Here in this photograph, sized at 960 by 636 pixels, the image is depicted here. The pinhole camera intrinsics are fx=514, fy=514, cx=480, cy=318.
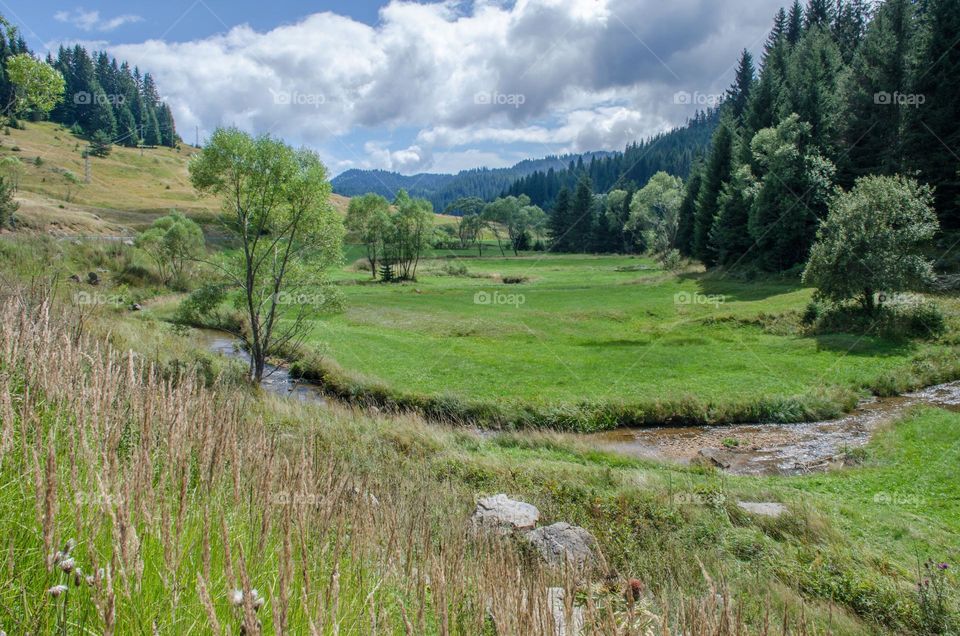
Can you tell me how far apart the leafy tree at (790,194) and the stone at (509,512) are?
170 ft

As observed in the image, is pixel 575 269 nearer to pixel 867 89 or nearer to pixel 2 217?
pixel 867 89

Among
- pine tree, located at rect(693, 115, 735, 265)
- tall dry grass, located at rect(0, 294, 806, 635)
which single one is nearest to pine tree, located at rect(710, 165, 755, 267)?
pine tree, located at rect(693, 115, 735, 265)

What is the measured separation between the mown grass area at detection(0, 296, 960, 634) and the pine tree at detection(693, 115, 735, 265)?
187 ft

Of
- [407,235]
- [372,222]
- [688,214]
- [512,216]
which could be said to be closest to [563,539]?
[407,235]

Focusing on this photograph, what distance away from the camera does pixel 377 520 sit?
4508mm

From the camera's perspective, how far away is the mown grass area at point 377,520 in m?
2.49

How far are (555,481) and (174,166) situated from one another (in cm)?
18194

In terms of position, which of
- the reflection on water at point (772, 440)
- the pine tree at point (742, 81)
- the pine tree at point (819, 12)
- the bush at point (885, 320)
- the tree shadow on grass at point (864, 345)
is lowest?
the reflection on water at point (772, 440)

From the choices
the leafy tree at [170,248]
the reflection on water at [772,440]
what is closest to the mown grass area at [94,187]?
the leafy tree at [170,248]

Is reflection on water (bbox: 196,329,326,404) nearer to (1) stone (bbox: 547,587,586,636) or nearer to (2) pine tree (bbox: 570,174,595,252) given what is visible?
(1) stone (bbox: 547,587,586,636)

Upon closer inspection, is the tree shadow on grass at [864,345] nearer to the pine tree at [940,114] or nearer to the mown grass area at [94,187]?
the pine tree at [940,114]

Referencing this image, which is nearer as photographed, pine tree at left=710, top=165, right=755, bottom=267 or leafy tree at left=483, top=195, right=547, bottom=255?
pine tree at left=710, top=165, right=755, bottom=267

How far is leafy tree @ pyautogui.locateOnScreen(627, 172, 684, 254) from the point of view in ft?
308

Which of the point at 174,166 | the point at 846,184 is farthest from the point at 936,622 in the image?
the point at 174,166
